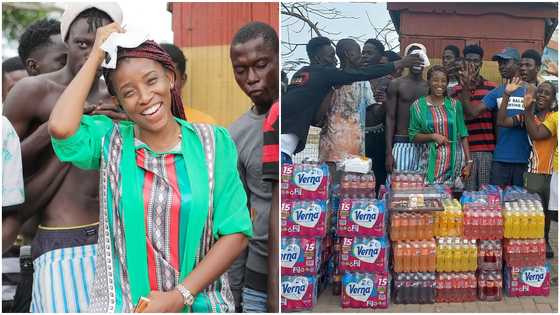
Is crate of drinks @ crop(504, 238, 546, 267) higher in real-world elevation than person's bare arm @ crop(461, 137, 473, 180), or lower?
lower

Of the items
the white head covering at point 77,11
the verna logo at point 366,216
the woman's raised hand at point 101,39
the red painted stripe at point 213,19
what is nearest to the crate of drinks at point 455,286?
the verna logo at point 366,216

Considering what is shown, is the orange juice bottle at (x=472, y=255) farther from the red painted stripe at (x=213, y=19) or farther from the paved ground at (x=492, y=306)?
the red painted stripe at (x=213, y=19)

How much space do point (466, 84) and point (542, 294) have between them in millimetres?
1462

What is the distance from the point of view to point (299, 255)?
432cm

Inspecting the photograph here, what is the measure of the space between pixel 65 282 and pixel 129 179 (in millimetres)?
787

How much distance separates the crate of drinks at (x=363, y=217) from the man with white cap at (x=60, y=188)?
1.80m

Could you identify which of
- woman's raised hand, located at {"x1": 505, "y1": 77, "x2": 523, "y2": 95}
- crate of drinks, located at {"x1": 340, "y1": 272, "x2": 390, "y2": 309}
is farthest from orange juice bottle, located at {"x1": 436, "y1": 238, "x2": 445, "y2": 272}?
woman's raised hand, located at {"x1": 505, "y1": 77, "x2": 523, "y2": 95}

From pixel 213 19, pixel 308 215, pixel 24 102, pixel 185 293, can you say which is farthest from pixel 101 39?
pixel 308 215

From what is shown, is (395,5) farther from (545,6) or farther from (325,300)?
(325,300)

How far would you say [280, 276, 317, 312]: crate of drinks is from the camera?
4.34m

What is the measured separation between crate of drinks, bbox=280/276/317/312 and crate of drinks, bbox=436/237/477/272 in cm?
84

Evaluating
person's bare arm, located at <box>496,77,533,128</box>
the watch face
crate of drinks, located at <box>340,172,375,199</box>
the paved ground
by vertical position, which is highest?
person's bare arm, located at <box>496,77,533,128</box>

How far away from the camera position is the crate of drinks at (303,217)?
14.1ft

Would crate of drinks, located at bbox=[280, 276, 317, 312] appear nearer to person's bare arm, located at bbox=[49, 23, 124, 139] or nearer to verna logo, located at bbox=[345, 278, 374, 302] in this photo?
verna logo, located at bbox=[345, 278, 374, 302]
